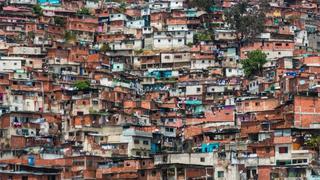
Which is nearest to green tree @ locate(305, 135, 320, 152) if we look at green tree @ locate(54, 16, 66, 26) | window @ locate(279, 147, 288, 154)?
window @ locate(279, 147, 288, 154)

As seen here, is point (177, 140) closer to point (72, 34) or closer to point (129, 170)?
point (129, 170)

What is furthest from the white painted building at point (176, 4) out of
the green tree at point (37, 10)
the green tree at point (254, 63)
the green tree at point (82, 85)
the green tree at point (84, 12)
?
the green tree at point (82, 85)

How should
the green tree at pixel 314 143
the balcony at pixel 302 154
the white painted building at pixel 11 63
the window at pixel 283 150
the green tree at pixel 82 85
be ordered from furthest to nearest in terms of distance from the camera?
the white painted building at pixel 11 63
the green tree at pixel 82 85
the window at pixel 283 150
the green tree at pixel 314 143
the balcony at pixel 302 154

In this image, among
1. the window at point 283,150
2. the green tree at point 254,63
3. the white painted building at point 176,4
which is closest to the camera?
the window at point 283,150

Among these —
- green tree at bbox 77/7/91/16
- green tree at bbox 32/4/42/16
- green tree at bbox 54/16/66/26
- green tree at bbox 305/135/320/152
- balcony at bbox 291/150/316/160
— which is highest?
green tree at bbox 32/4/42/16

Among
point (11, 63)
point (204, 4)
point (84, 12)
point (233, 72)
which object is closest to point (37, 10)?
point (84, 12)

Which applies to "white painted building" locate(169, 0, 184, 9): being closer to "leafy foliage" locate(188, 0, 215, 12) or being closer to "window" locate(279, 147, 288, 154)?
"leafy foliage" locate(188, 0, 215, 12)

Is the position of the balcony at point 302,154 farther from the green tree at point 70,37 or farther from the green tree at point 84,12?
the green tree at point 84,12
